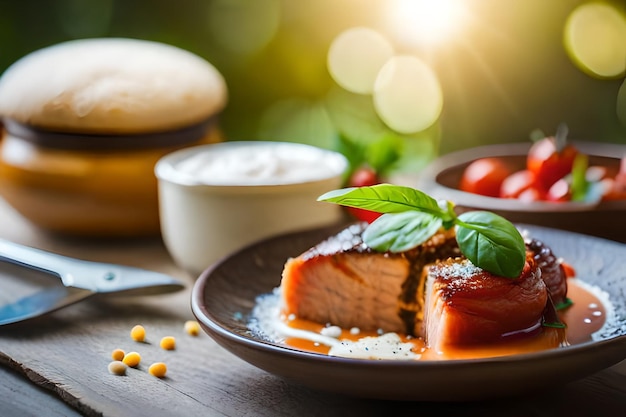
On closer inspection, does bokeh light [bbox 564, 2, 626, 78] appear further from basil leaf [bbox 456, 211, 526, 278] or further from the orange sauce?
basil leaf [bbox 456, 211, 526, 278]

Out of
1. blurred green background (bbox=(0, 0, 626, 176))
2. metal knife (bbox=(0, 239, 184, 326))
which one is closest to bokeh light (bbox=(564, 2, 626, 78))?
blurred green background (bbox=(0, 0, 626, 176))

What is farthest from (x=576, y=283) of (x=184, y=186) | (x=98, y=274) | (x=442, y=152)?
(x=442, y=152)

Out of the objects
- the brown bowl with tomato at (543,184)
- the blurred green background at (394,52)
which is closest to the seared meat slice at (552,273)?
the brown bowl with tomato at (543,184)

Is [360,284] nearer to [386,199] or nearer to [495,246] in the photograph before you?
[386,199]

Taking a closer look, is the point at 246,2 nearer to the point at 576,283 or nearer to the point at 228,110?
the point at 228,110

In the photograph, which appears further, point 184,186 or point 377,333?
point 184,186

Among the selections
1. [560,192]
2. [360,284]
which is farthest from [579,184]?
[360,284]

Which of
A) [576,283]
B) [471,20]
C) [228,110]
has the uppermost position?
[471,20]

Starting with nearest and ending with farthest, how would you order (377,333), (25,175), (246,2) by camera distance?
(377,333) < (25,175) < (246,2)
